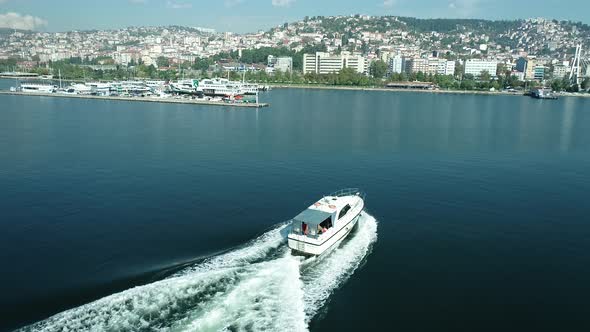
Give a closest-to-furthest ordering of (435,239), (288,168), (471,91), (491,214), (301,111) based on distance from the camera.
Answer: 1. (435,239)
2. (491,214)
3. (288,168)
4. (301,111)
5. (471,91)

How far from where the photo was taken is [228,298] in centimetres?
1069

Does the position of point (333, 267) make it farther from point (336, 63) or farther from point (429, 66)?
point (429, 66)

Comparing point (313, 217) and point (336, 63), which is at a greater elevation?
point (336, 63)

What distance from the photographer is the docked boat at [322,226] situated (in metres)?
13.3

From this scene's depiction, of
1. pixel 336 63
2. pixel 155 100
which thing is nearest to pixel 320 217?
pixel 155 100

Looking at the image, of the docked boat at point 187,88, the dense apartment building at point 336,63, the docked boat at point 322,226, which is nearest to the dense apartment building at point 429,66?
the dense apartment building at point 336,63

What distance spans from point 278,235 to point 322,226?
1673 millimetres

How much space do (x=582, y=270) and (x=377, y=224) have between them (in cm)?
647

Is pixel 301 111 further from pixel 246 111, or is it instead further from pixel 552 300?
pixel 552 300

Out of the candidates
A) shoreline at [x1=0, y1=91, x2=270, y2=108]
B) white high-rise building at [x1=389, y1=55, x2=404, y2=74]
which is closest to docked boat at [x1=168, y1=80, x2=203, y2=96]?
shoreline at [x1=0, y1=91, x2=270, y2=108]

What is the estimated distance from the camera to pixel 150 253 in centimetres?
1353

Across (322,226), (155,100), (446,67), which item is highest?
(446,67)

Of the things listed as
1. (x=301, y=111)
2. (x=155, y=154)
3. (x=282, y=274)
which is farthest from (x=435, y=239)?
(x=301, y=111)

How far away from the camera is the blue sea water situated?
10.7 metres
